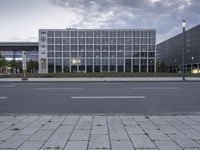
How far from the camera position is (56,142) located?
5160 mm

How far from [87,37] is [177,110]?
97.5 metres

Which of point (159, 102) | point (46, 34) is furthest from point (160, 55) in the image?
point (159, 102)

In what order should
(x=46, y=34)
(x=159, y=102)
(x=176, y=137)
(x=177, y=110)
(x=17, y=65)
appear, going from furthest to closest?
1. (x=46, y=34)
2. (x=17, y=65)
3. (x=159, y=102)
4. (x=177, y=110)
5. (x=176, y=137)

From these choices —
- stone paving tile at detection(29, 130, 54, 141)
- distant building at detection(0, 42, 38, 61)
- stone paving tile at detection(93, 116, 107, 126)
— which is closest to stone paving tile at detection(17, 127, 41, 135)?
stone paving tile at detection(29, 130, 54, 141)

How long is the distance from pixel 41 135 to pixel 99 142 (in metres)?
1.46

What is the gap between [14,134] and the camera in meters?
5.81

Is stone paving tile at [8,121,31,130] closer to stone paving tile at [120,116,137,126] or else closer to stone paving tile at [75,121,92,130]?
stone paving tile at [75,121,92,130]

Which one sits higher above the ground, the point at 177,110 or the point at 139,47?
the point at 139,47

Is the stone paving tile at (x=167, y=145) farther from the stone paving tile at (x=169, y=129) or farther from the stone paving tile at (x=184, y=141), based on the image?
the stone paving tile at (x=169, y=129)

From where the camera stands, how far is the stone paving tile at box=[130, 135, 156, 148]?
4.93 metres

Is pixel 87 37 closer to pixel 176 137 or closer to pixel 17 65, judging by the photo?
pixel 17 65

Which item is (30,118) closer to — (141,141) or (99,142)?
(99,142)

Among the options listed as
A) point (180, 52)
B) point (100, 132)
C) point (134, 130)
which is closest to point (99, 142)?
point (100, 132)

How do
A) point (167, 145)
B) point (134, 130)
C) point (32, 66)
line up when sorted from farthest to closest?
1. point (32, 66)
2. point (134, 130)
3. point (167, 145)
